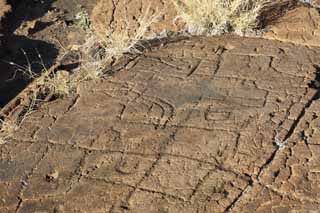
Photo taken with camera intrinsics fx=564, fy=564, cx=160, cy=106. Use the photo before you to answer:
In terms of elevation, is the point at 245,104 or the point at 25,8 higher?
the point at 245,104

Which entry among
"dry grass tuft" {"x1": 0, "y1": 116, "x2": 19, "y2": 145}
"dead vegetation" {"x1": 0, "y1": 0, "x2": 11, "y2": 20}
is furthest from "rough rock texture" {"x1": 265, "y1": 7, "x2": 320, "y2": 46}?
"dead vegetation" {"x1": 0, "y1": 0, "x2": 11, "y2": 20}

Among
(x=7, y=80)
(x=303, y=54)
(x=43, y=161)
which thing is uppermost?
(x=303, y=54)

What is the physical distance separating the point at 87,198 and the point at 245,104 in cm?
109

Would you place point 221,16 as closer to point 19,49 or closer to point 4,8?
point 19,49

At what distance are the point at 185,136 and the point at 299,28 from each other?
132 cm

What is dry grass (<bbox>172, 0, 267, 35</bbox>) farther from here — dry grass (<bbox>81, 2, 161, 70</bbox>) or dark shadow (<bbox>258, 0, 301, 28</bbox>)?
dry grass (<bbox>81, 2, 161, 70</bbox>)

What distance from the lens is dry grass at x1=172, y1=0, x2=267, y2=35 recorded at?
157 inches

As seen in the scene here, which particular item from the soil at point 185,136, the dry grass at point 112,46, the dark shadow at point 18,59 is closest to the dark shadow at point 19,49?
the dark shadow at point 18,59

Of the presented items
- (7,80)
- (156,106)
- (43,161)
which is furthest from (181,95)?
(7,80)

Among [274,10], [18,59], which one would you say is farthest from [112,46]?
[18,59]

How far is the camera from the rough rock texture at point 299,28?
3.84m

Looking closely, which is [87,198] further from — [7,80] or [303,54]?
[7,80]

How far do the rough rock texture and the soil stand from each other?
0.01m

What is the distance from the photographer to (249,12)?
400cm
